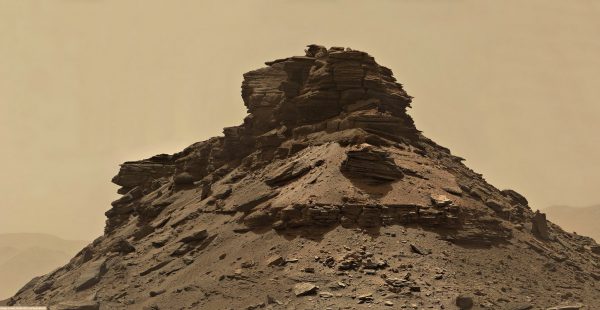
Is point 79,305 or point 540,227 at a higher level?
point 540,227

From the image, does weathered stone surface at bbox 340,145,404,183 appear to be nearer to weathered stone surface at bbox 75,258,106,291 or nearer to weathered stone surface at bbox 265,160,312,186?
weathered stone surface at bbox 265,160,312,186

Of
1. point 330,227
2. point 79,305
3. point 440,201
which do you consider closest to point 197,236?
point 79,305

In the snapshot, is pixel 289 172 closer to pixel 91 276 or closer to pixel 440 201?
pixel 440 201

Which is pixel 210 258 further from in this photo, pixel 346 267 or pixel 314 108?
pixel 314 108

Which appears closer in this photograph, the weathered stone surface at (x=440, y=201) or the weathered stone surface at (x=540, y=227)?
the weathered stone surface at (x=440, y=201)

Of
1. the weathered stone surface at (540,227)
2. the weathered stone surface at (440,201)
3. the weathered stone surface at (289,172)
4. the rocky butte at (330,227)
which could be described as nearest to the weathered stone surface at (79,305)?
the rocky butte at (330,227)

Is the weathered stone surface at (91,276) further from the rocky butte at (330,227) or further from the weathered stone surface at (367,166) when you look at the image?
the weathered stone surface at (367,166)

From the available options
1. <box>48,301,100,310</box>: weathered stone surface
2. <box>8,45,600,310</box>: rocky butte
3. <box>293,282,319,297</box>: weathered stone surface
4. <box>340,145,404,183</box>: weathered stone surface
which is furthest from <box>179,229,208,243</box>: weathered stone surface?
<box>293,282,319,297</box>: weathered stone surface

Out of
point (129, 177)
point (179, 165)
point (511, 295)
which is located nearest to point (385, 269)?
point (511, 295)
